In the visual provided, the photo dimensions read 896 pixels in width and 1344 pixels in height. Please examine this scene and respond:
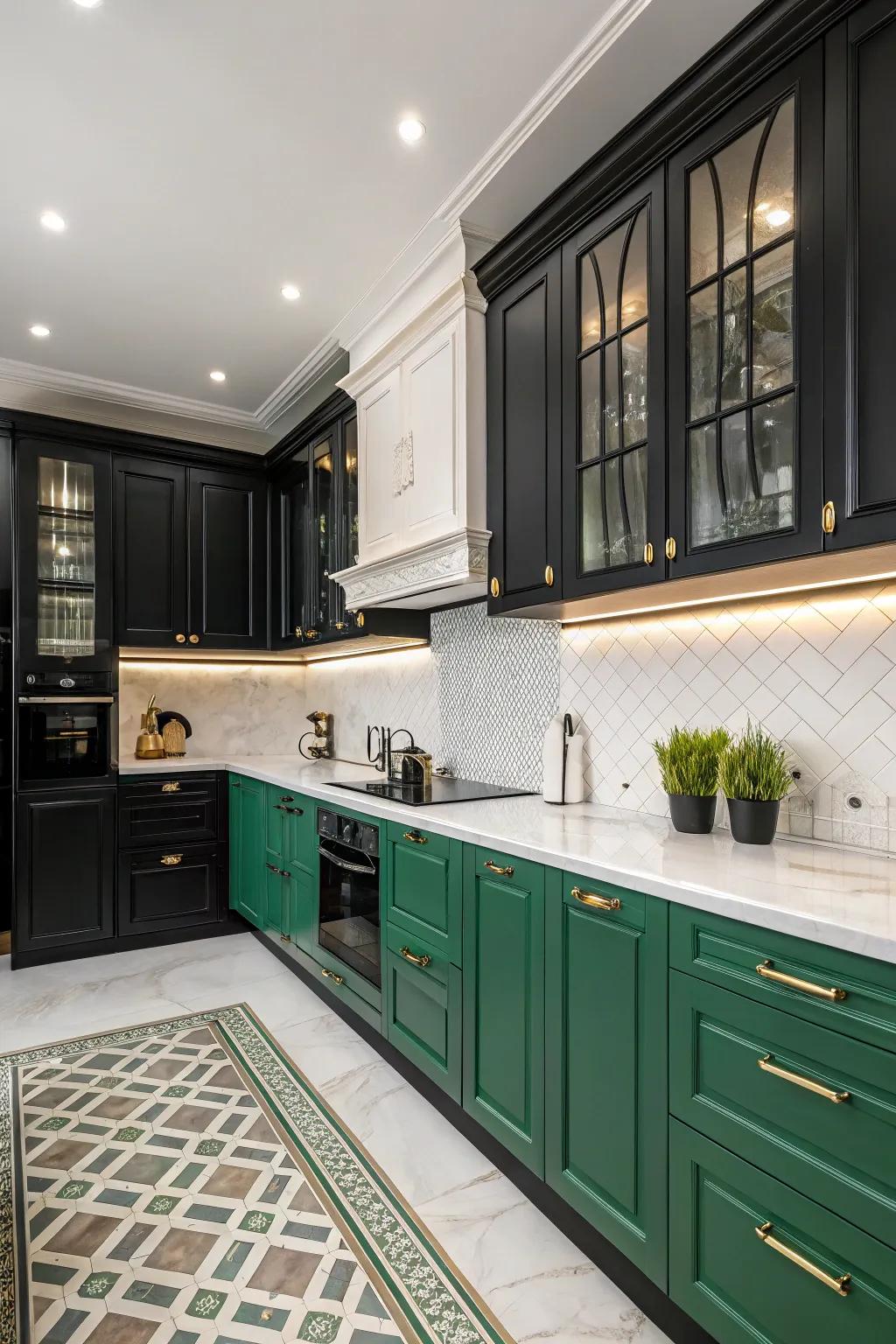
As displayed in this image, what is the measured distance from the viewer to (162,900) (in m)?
4.01

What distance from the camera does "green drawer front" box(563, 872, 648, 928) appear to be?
5.15 ft

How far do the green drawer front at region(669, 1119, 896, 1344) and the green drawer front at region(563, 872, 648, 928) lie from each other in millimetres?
384

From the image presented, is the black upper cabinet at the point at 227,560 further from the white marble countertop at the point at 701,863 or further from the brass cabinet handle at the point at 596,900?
the brass cabinet handle at the point at 596,900

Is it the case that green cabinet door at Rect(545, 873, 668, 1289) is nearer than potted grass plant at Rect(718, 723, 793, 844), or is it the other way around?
green cabinet door at Rect(545, 873, 668, 1289)

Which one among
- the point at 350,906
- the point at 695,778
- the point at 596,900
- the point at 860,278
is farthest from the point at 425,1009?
the point at 860,278

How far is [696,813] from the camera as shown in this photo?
6.50 ft

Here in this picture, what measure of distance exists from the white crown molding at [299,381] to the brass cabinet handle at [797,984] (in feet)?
10.2

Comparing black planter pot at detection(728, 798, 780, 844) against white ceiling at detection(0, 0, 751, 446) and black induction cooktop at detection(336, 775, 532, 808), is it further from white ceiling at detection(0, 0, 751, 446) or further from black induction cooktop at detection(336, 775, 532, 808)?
white ceiling at detection(0, 0, 751, 446)

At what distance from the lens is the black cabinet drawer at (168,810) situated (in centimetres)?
392

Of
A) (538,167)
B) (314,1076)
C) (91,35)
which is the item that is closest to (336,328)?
(538,167)

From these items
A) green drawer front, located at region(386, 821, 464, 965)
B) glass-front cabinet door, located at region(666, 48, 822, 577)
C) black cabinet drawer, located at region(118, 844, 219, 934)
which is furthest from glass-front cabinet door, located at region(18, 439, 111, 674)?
glass-front cabinet door, located at region(666, 48, 822, 577)

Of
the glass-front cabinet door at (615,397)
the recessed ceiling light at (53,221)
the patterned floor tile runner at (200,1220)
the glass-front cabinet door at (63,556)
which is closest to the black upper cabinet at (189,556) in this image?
the glass-front cabinet door at (63,556)

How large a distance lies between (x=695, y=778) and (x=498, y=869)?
566 millimetres

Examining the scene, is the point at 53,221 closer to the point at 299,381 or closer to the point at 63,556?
the point at 299,381
